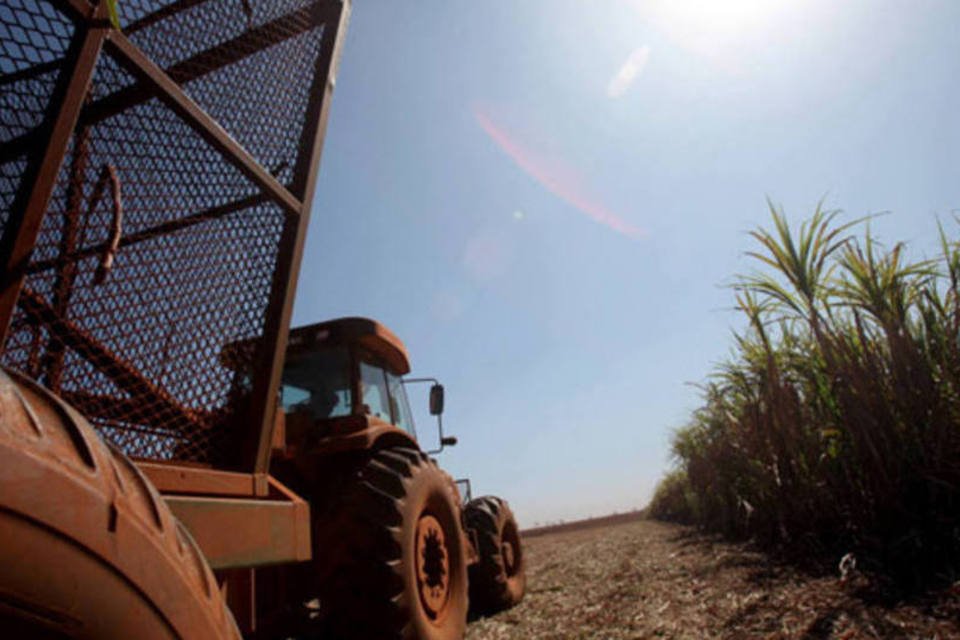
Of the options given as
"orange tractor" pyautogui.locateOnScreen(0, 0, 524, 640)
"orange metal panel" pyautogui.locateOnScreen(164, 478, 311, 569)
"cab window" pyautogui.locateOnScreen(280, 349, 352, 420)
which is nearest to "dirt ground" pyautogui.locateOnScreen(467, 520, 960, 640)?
"orange tractor" pyautogui.locateOnScreen(0, 0, 524, 640)

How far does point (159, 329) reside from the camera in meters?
1.69

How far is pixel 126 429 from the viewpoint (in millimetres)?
1535

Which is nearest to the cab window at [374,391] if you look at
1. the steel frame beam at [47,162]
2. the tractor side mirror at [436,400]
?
the tractor side mirror at [436,400]

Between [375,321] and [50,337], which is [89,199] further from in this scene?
[375,321]

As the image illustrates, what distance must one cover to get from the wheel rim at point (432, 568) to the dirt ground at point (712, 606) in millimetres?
646

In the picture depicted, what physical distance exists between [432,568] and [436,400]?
2013 mm

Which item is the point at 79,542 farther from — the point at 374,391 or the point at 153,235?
the point at 374,391

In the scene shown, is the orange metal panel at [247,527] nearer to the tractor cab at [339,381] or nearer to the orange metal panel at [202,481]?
the orange metal panel at [202,481]

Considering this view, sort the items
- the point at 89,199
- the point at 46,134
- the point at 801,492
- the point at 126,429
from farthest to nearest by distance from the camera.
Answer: the point at 801,492 < the point at 89,199 < the point at 126,429 < the point at 46,134

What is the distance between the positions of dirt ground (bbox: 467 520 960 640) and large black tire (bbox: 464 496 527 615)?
194 millimetres

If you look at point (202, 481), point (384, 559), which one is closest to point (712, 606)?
point (384, 559)

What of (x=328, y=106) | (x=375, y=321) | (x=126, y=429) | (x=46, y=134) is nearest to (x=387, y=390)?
(x=375, y=321)

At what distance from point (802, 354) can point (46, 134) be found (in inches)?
229

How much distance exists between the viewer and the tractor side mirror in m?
5.29
